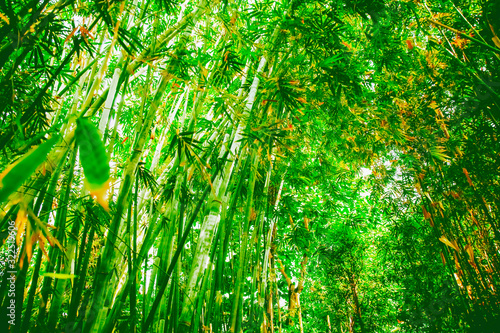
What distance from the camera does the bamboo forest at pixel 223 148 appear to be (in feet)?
3.18

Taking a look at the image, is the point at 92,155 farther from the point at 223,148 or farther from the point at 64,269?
the point at 223,148

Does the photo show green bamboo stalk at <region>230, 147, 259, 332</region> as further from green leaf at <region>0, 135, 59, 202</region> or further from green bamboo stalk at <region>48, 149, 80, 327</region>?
green leaf at <region>0, 135, 59, 202</region>

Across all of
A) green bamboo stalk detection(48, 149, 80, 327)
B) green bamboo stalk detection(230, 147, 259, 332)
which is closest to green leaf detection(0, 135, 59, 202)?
green bamboo stalk detection(48, 149, 80, 327)

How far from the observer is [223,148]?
68.2 inches

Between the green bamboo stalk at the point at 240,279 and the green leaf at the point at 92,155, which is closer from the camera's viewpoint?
the green leaf at the point at 92,155

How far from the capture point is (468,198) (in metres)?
2.38

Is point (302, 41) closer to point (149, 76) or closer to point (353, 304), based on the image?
point (149, 76)

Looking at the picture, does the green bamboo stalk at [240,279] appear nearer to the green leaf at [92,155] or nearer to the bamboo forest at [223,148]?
the bamboo forest at [223,148]

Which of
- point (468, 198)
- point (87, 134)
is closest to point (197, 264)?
point (87, 134)

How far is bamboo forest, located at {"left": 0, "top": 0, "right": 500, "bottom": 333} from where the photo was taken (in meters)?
0.97

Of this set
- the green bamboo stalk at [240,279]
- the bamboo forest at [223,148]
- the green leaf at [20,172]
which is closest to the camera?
the green leaf at [20,172]

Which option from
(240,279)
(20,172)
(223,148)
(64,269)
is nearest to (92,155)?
(20,172)

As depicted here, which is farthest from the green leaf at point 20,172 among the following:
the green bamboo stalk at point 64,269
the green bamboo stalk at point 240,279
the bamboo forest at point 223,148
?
the green bamboo stalk at point 240,279

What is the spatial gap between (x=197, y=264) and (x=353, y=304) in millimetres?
4278
